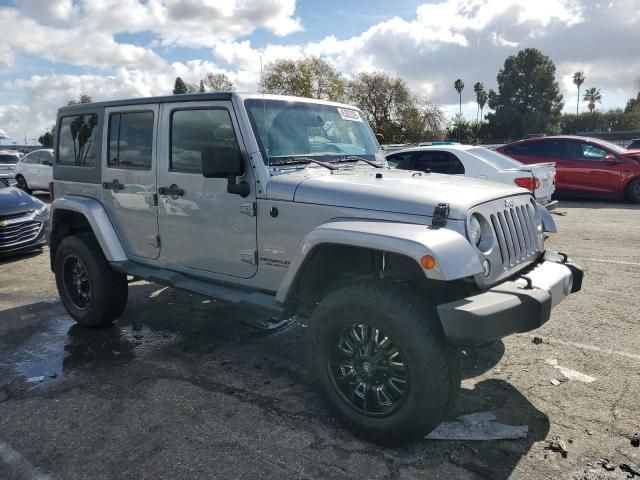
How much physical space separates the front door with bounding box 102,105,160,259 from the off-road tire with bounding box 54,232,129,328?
32cm

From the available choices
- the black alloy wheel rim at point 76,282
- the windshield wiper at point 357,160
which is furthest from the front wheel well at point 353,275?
the black alloy wheel rim at point 76,282

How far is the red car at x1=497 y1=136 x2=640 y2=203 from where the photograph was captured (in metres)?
12.0

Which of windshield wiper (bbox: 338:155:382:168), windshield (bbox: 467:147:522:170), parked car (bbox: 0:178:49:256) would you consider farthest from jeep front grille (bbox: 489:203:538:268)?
parked car (bbox: 0:178:49:256)

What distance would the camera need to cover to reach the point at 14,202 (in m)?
8.51

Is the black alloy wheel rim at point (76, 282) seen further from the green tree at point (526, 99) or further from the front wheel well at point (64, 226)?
the green tree at point (526, 99)

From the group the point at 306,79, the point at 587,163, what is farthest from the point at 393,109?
the point at 587,163

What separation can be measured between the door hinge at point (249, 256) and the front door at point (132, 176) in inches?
40.3

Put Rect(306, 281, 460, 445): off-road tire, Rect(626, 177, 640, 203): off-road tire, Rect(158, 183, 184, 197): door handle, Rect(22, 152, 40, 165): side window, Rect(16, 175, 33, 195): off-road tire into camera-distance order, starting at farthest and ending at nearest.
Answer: Rect(16, 175, 33, 195): off-road tire → Rect(22, 152, 40, 165): side window → Rect(626, 177, 640, 203): off-road tire → Rect(158, 183, 184, 197): door handle → Rect(306, 281, 460, 445): off-road tire

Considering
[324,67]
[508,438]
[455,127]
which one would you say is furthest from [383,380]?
[455,127]

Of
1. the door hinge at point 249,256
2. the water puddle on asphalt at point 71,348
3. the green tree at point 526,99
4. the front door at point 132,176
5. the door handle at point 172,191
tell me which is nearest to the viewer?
the door hinge at point 249,256

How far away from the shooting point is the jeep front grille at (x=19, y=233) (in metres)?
8.17

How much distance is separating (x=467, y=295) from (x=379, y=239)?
57 centimetres

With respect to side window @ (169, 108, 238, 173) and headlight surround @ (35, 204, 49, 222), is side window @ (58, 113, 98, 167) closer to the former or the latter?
side window @ (169, 108, 238, 173)

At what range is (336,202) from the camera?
323 cm
